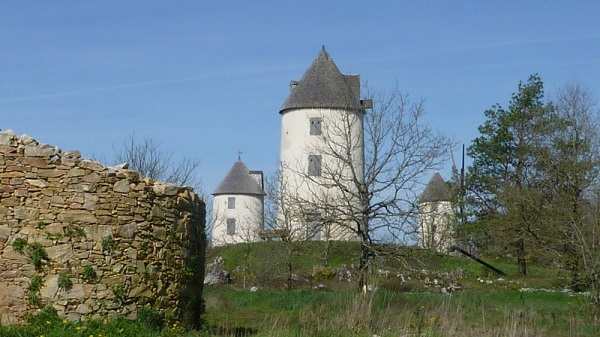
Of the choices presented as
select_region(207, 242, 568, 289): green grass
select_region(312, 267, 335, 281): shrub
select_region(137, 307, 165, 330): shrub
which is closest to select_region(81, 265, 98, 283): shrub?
select_region(137, 307, 165, 330): shrub

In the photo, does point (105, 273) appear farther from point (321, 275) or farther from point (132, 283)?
point (321, 275)

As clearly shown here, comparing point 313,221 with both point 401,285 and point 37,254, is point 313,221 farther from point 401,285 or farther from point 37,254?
point 37,254

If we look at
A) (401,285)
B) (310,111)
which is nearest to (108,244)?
(401,285)

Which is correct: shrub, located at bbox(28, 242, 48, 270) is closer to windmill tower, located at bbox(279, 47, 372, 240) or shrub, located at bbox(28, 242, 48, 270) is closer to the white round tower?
windmill tower, located at bbox(279, 47, 372, 240)

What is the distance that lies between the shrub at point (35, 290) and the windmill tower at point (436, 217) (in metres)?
15.0

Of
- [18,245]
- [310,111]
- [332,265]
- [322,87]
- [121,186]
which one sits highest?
[322,87]

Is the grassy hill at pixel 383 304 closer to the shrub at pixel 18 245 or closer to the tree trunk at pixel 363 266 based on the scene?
the tree trunk at pixel 363 266

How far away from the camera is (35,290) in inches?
447

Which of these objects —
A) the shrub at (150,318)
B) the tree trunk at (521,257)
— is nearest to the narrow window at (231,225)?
the tree trunk at (521,257)

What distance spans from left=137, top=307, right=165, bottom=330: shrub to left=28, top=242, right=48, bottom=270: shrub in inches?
59.5

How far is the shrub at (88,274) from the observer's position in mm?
11508

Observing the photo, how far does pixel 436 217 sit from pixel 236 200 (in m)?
30.8

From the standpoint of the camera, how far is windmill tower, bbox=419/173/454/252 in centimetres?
Answer: 2689

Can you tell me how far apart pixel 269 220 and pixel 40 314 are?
25.4m
